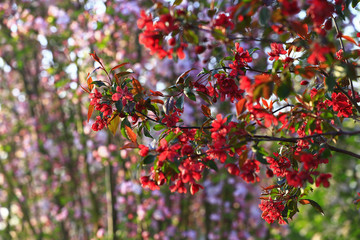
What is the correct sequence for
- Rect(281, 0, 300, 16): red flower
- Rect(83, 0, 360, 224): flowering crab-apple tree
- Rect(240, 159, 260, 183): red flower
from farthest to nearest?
1. Rect(240, 159, 260, 183): red flower
2. Rect(83, 0, 360, 224): flowering crab-apple tree
3. Rect(281, 0, 300, 16): red flower

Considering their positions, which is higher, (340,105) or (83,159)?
(83,159)

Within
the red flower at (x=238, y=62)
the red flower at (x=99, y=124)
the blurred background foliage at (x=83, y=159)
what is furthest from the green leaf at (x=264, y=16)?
the blurred background foliage at (x=83, y=159)

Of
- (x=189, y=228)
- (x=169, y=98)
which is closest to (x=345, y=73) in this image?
(x=169, y=98)

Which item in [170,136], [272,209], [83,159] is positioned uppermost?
[83,159]

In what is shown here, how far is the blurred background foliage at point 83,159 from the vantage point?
11.9 feet

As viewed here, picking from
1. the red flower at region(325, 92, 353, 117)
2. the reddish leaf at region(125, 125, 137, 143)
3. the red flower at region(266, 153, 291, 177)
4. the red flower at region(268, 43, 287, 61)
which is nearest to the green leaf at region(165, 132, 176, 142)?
the reddish leaf at region(125, 125, 137, 143)

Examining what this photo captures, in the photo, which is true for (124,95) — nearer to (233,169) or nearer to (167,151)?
(167,151)

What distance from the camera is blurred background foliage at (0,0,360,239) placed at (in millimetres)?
3625

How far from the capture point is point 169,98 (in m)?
1.22

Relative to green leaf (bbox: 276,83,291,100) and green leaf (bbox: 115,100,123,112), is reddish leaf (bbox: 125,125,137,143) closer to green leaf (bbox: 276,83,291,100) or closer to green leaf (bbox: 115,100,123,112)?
green leaf (bbox: 115,100,123,112)

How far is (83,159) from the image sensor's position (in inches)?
167

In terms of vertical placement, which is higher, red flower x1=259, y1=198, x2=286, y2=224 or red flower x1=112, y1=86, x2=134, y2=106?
red flower x1=112, y1=86, x2=134, y2=106

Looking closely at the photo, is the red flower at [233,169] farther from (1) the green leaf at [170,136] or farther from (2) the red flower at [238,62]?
(2) the red flower at [238,62]

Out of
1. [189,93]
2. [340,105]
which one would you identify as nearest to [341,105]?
[340,105]
